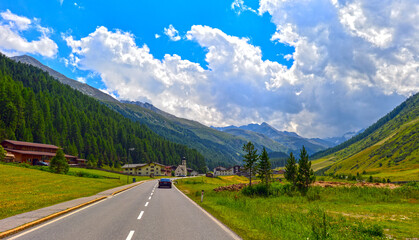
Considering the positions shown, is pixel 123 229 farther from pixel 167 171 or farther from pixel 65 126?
pixel 167 171

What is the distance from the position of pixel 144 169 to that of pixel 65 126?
46220 millimetres

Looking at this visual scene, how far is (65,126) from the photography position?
12388cm

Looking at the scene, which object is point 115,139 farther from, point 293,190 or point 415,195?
point 415,195

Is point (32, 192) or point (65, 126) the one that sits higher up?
→ point (65, 126)

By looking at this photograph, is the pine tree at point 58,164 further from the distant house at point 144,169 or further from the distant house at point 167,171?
the distant house at point 167,171

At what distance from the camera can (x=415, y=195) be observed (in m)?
29.0

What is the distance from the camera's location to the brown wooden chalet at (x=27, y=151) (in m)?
78.8

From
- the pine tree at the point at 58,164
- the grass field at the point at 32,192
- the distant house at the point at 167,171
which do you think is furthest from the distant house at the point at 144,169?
the grass field at the point at 32,192

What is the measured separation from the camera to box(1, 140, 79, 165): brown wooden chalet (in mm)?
78812

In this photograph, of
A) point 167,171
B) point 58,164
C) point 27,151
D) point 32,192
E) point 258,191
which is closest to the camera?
point 32,192

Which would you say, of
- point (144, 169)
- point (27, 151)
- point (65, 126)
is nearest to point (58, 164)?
point (27, 151)

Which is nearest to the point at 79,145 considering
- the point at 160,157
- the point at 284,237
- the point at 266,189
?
the point at 160,157

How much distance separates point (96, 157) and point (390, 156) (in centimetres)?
17556

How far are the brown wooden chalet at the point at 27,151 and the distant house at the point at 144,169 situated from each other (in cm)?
4404
